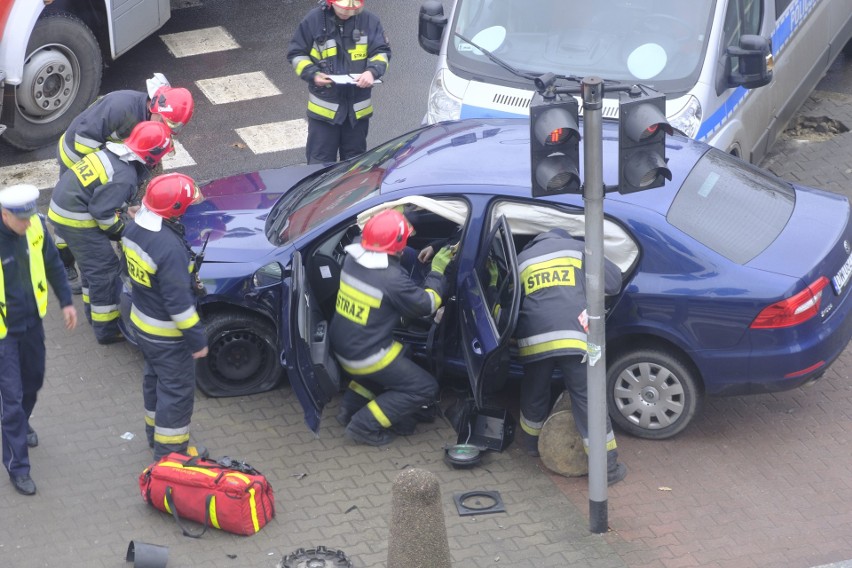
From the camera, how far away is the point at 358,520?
694 cm

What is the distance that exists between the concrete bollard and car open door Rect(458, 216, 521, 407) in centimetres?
125

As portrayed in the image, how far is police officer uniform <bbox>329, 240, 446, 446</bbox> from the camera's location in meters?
7.12

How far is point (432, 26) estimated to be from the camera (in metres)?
9.83

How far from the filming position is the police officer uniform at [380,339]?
712 cm

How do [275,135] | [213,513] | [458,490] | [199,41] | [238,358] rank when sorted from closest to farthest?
[213,513]
[458,490]
[238,358]
[275,135]
[199,41]

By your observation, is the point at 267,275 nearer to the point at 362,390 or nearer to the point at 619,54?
the point at 362,390

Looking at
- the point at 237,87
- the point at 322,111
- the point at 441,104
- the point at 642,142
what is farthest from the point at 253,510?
the point at 237,87

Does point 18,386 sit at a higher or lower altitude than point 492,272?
lower

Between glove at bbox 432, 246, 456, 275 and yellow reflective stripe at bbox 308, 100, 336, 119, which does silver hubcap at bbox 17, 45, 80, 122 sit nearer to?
yellow reflective stripe at bbox 308, 100, 336, 119

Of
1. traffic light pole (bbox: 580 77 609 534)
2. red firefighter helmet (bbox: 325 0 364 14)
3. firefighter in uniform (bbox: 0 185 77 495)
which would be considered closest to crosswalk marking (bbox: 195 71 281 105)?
red firefighter helmet (bbox: 325 0 364 14)

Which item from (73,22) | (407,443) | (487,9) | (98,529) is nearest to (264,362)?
(407,443)

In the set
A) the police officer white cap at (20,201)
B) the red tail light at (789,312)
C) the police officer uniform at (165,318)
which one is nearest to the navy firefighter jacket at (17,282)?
the police officer white cap at (20,201)

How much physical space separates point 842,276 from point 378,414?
2.80 metres

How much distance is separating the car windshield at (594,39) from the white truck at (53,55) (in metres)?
3.47
